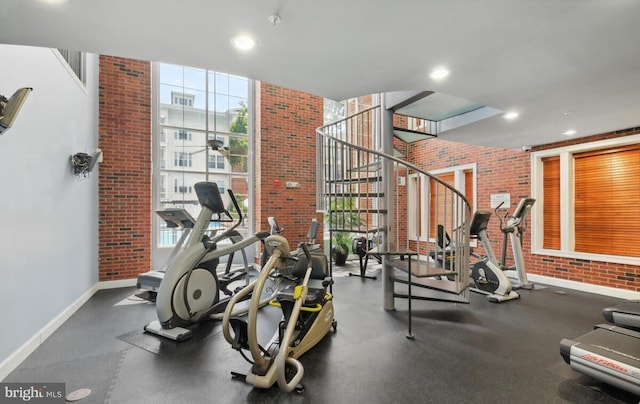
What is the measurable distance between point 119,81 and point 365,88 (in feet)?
14.7

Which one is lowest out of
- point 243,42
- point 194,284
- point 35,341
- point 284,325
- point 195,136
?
point 35,341

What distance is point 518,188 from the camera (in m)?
5.51

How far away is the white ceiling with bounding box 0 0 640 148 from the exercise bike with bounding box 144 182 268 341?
1452 mm

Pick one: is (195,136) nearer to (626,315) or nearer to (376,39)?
(376,39)

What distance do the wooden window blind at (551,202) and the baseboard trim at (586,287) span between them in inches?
23.6

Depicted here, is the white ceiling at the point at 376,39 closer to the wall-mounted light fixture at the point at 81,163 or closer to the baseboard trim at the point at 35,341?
the wall-mounted light fixture at the point at 81,163

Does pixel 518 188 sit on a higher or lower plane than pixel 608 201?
higher

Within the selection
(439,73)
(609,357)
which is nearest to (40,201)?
(439,73)

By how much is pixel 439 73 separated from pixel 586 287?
15.3 feet

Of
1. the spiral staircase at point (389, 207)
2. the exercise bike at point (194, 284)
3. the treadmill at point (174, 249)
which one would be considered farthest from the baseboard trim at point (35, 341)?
the spiral staircase at point (389, 207)

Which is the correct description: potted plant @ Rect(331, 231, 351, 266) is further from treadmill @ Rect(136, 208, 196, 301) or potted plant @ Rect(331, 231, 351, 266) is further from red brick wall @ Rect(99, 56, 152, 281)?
red brick wall @ Rect(99, 56, 152, 281)

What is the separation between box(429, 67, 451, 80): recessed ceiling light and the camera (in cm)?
252

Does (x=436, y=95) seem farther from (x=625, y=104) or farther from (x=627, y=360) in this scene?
(x=627, y=360)

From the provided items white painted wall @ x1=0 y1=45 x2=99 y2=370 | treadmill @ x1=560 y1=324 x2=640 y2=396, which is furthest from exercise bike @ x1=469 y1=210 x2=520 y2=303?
white painted wall @ x1=0 y1=45 x2=99 y2=370
